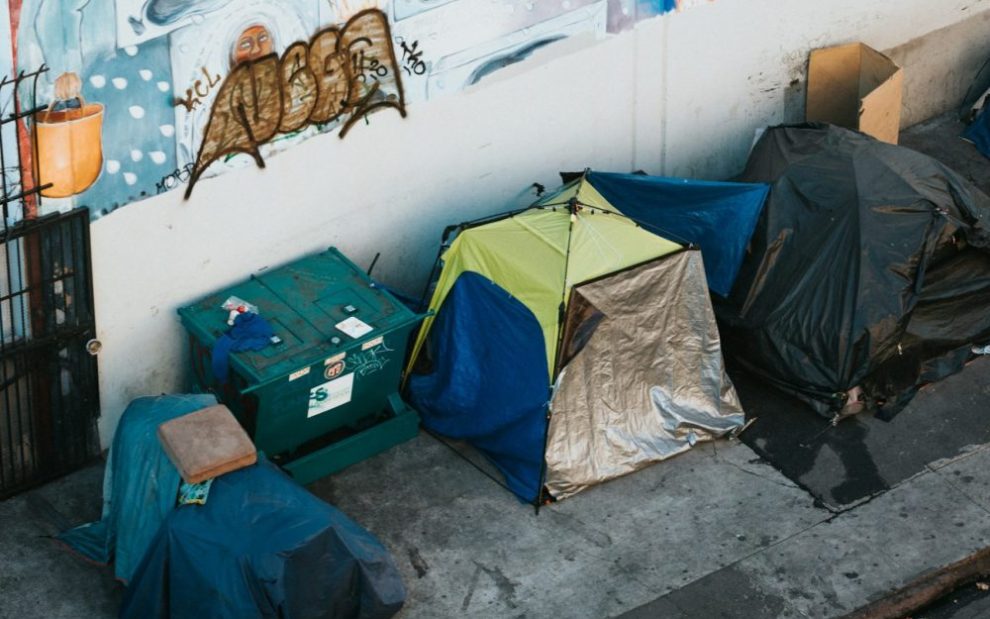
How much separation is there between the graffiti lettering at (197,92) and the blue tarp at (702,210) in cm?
266

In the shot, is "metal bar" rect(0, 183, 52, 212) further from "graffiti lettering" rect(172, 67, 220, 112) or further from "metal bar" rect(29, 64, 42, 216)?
"graffiti lettering" rect(172, 67, 220, 112)

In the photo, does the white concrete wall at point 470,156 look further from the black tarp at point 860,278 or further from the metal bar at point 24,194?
the black tarp at point 860,278

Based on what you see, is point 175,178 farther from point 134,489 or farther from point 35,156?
point 134,489

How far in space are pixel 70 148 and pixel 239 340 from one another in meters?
1.44

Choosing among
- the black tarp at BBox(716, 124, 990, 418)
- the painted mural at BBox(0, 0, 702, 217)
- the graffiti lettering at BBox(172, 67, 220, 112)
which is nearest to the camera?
the painted mural at BBox(0, 0, 702, 217)

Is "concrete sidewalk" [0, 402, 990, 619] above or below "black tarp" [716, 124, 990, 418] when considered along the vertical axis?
below

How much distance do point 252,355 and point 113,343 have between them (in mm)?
916

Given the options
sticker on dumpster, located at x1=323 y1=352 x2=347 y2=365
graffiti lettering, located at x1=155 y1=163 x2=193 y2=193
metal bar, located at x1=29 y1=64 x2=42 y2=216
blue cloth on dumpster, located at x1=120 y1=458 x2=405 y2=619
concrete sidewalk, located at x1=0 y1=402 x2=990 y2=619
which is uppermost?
metal bar, located at x1=29 y1=64 x2=42 y2=216

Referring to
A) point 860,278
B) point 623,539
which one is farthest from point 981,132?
point 623,539

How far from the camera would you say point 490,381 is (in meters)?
8.88

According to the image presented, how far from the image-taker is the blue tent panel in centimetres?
860

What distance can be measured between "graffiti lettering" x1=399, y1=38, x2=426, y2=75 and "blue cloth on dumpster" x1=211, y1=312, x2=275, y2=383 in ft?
6.25

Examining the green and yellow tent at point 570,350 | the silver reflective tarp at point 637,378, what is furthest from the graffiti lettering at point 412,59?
the silver reflective tarp at point 637,378

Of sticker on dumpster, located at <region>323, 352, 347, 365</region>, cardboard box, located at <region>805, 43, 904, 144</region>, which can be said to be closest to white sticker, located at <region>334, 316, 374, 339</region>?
sticker on dumpster, located at <region>323, 352, 347, 365</region>
